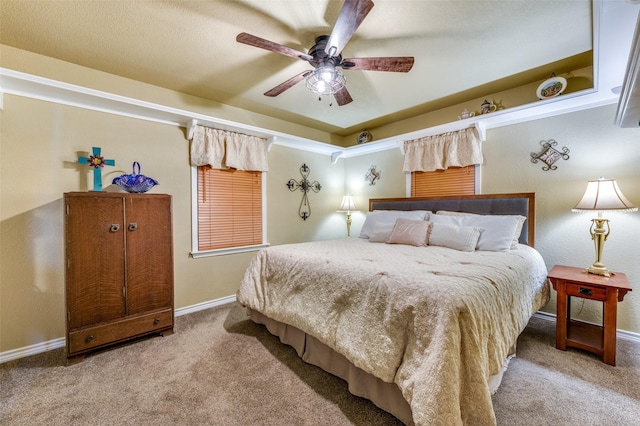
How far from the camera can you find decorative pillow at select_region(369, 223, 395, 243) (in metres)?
3.02

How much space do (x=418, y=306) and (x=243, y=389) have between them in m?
1.27

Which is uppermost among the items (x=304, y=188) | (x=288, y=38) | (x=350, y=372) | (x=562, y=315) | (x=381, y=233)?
(x=288, y=38)

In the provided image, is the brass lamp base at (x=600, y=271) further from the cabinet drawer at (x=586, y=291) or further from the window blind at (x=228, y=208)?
the window blind at (x=228, y=208)

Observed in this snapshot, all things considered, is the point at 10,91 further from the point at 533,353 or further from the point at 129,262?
the point at 533,353

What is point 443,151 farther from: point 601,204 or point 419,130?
point 601,204

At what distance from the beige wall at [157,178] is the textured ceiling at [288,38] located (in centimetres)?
45

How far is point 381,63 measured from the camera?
1.89 metres

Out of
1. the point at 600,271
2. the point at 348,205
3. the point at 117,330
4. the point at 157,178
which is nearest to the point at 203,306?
the point at 117,330

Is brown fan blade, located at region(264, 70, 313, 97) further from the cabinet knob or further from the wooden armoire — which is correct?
the cabinet knob

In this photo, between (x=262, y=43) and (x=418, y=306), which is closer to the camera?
(x=418, y=306)

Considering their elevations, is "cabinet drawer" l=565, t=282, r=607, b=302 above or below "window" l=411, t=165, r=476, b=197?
below

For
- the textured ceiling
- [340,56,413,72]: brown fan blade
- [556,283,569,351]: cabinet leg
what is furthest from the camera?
[556,283,569,351]: cabinet leg

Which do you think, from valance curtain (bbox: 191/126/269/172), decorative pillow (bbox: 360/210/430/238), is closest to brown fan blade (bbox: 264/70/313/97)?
valance curtain (bbox: 191/126/269/172)

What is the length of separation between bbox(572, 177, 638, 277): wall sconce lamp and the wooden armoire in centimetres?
370
